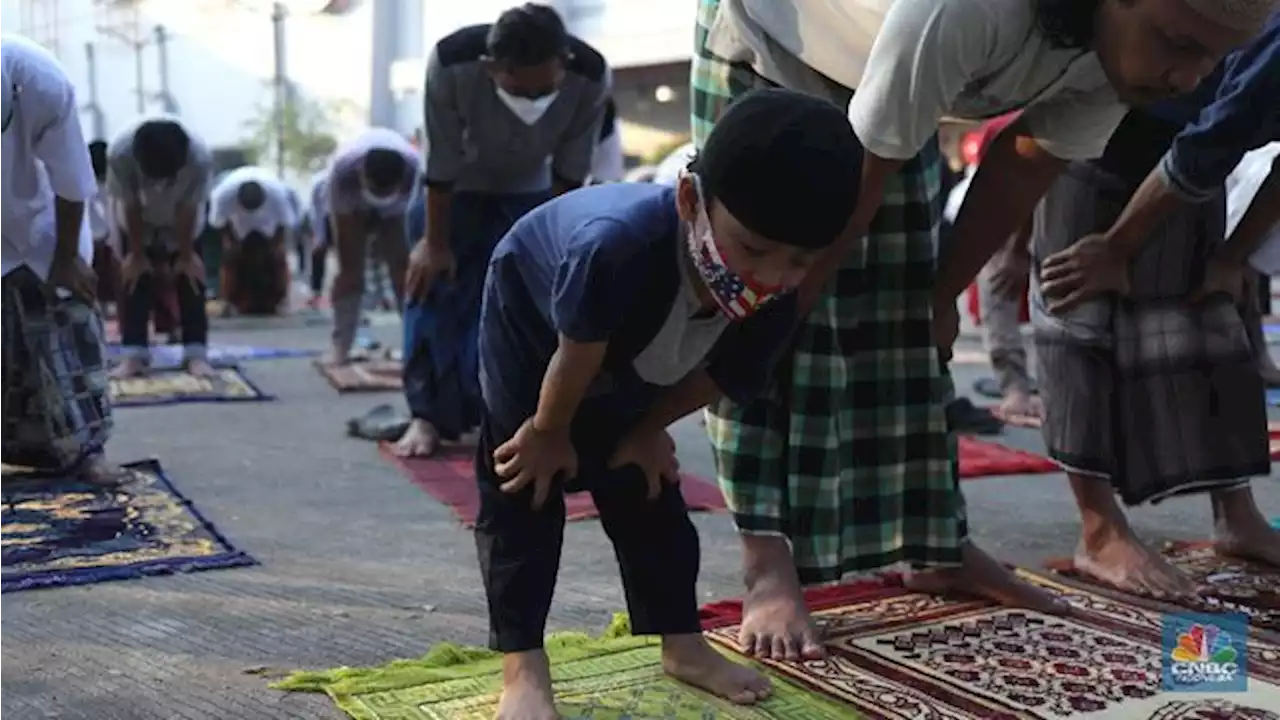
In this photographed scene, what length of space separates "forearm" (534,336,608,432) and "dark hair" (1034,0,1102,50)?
67 centimetres

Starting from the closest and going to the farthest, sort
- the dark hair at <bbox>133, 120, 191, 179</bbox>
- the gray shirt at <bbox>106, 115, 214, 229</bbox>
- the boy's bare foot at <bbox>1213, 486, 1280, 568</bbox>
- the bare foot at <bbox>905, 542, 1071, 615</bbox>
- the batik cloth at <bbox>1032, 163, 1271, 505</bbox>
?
1. the bare foot at <bbox>905, 542, 1071, 615</bbox>
2. the batik cloth at <bbox>1032, 163, 1271, 505</bbox>
3. the boy's bare foot at <bbox>1213, 486, 1280, 568</bbox>
4. the dark hair at <bbox>133, 120, 191, 179</bbox>
5. the gray shirt at <bbox>106, 115, 214, 229</bbox>

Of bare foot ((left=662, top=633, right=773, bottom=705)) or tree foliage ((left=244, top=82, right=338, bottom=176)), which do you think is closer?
bare foot ((left=662, top=633, right=773, bottom=705))

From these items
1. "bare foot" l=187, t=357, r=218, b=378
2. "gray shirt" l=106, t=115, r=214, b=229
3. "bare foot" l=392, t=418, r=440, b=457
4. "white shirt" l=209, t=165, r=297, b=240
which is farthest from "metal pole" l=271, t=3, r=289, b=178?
"bare foot" l=392, t=418, r=440, b=457

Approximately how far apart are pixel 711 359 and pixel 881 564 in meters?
0.65

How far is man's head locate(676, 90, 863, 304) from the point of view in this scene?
4.92ft

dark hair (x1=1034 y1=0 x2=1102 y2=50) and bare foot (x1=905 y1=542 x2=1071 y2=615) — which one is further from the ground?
dark hair (x1=1034 y1=0 x2=1102 y2=50)

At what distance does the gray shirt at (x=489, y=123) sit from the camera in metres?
3.71

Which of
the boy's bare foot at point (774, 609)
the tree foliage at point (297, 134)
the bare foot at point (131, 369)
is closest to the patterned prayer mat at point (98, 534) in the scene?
the boy's bare foot at point (774, 609)

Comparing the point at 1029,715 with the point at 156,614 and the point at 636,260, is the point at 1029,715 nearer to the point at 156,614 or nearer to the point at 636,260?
the point at 636,260

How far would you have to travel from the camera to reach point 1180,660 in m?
2.03

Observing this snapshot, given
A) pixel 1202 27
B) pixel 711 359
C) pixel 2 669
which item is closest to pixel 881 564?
pixel 711 359

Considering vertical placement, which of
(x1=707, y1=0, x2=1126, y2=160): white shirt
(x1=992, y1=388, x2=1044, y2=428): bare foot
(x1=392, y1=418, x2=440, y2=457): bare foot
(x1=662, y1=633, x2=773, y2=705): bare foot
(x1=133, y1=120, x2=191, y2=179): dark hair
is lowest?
(x1=992, y1=388, x2=1044, y2=428): bare foot

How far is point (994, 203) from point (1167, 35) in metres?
0.48

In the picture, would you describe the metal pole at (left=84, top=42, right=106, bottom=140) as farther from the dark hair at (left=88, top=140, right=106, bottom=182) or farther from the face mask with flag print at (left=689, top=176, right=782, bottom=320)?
the face mask with flag print at (left=689, top=176, right=782, bottom=320)
